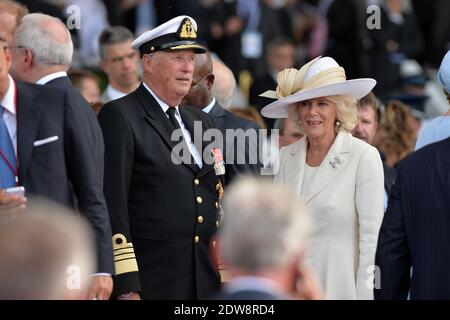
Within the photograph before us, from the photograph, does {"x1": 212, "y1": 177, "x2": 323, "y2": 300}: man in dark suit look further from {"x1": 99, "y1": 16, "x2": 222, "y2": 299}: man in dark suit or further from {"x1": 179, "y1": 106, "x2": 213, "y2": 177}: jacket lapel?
{"x1": 179, "y1": 106, "x2": 213, "y2": 177}: jacket lapel

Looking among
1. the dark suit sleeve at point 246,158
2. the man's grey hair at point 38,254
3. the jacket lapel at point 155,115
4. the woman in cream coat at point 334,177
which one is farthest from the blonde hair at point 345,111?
the man's grey hair at point 38,254

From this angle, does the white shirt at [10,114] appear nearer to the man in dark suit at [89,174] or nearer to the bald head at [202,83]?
the man in dark suit at [89,174]

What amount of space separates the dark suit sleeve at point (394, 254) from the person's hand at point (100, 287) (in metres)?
1.34

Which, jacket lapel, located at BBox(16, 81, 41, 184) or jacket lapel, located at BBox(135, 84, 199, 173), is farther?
jacket lapel, located at BBox(135, 84, 199, 173)

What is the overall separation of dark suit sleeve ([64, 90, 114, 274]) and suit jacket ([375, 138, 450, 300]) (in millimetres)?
1342

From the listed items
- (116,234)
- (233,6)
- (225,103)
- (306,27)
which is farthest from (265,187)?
(306,27)

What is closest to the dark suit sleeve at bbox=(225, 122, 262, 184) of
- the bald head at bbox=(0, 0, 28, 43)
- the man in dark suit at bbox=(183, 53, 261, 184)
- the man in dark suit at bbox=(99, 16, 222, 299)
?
the man in dark suit at bbox=(183, 53, 261, 184)

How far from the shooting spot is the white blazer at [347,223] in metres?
6.50

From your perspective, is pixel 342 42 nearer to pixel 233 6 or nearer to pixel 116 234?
pixel 233 6

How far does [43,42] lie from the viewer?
6297 mm

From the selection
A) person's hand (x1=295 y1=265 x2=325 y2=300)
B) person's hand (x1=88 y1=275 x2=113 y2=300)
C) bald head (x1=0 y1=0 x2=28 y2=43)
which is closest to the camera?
person's hand (x1=295 y1=265 x2=325 y2=300)

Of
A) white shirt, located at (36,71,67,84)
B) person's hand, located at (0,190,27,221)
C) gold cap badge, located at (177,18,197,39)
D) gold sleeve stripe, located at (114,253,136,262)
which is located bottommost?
gold sleeve stripe, located at (114,253,136,262)

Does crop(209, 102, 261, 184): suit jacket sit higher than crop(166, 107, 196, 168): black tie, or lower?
lower

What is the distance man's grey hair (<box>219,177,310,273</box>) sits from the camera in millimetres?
3500
